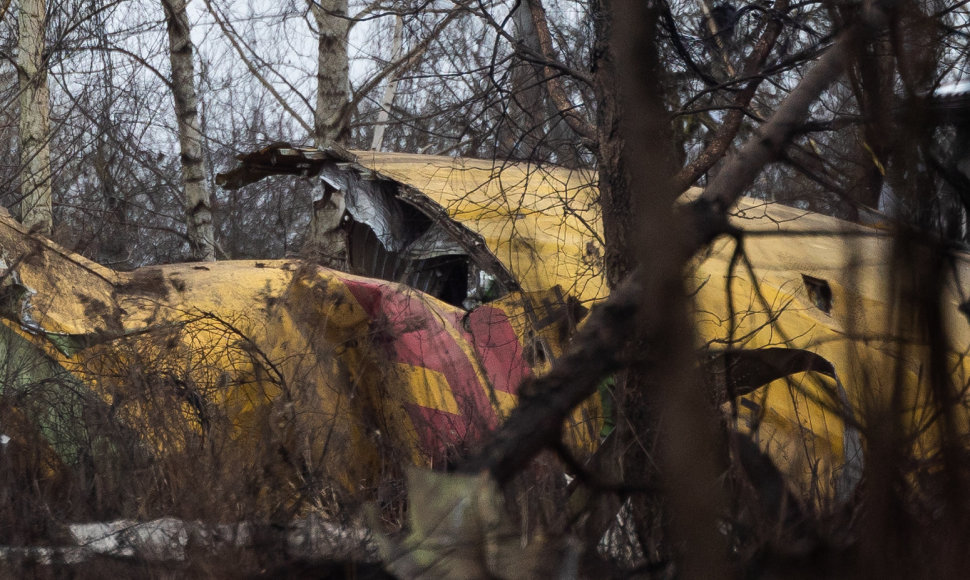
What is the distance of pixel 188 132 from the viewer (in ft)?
35.9

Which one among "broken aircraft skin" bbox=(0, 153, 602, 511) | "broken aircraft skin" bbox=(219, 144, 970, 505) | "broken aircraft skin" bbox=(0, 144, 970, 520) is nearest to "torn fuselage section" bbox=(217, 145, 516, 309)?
"broken aircraft skin" bbox=(219, 144, 970, 505)

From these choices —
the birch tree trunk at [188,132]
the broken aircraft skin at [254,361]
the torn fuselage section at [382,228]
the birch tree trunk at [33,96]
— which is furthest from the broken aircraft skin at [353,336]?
the birch tree trunk at [188,132]

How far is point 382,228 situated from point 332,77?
4784 millimetres

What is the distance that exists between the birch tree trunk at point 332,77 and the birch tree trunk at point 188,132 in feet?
4.92

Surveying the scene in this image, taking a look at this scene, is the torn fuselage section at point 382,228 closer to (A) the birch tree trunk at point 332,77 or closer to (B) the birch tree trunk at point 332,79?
(B) the birch tree trunk at point 332,79

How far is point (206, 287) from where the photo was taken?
19.0 feet

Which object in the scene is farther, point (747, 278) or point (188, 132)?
point (188, 132)

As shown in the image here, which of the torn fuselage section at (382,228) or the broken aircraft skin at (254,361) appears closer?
the broken aircraft skin at (254,361)

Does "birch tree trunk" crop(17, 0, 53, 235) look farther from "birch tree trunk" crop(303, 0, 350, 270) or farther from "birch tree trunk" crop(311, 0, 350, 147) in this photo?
"birch tree trunk" crop(311, 0, 350, 147)

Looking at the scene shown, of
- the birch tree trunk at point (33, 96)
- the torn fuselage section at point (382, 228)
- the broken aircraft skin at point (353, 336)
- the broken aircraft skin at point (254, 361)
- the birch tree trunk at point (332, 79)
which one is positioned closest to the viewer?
the broken aircraft skin at point (353, 336)

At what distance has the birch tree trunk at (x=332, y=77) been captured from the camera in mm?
10875

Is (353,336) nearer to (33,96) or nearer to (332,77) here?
(33,96)

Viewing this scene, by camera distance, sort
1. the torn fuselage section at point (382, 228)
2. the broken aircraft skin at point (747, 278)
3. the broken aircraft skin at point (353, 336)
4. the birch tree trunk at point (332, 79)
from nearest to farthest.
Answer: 1. the broken aircraft skin at point (747, 278)
2. the broken aircraft skin at point (353, 336)
3. the torn fuselage section at point (382, 228)
4. the birch tree trunk at point (332, 79)

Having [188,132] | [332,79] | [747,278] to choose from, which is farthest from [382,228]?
[188,132]
